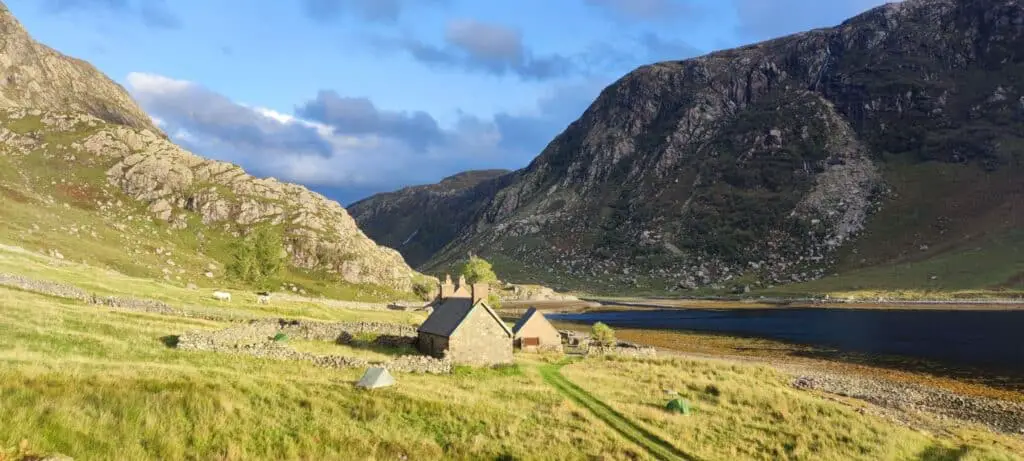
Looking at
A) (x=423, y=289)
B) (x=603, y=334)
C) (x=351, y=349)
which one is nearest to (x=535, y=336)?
(x=603, y=334)

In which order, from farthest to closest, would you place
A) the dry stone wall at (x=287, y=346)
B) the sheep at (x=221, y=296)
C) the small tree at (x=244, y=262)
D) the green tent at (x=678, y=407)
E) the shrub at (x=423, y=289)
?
1. the shrub at (x=423, y=289)
2. the small tree at (x=244, y=262)
3. the sheep at (x=221, y=296)
4. the dry stone wall at (x=287, y=346)
5. the green tent at (x=678, y=407)

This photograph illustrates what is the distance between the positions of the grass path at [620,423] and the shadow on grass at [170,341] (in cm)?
2308

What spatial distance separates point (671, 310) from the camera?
537 ft

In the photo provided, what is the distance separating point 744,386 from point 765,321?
286 ft

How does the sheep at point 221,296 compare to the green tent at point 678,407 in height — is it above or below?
above

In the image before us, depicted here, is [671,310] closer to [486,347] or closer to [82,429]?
[486,347]

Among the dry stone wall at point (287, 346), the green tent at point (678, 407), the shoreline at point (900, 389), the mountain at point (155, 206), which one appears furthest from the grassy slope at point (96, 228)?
the green tent at point (678, 407)

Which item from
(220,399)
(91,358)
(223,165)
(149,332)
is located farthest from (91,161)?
(220,399)

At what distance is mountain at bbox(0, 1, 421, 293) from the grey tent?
8835 centimetres

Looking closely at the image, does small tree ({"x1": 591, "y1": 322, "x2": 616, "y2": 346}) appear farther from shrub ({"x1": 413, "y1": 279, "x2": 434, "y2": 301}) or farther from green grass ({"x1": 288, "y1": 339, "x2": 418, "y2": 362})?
shrub ({"x1": 413, "y1": 279, "x2": 434, "y2": 301})

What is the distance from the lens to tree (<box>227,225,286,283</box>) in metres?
103

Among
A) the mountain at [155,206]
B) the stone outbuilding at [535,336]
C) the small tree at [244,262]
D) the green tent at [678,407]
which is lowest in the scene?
the green tent at [678,407]

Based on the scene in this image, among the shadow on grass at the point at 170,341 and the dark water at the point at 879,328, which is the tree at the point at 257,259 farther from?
the shadow on grass at the point at 170,341

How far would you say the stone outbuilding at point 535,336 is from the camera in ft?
201
